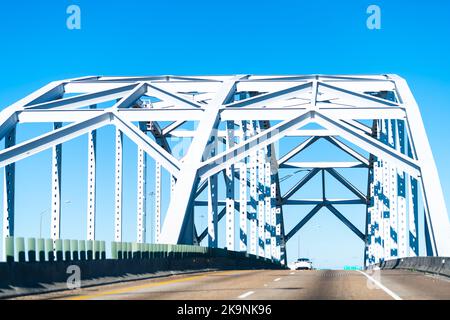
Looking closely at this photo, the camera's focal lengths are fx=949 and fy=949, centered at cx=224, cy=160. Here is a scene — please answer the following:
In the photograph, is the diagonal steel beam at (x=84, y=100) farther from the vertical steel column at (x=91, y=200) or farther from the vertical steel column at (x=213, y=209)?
the vertical steel column at (x=213, y=209)

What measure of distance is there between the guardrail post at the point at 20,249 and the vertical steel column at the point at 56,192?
21.3 metres

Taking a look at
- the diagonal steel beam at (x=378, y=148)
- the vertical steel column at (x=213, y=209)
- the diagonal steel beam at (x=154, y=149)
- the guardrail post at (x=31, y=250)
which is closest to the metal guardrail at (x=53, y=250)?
the guardrail post at (x=31, y=250)

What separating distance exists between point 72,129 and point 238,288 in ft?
72.7

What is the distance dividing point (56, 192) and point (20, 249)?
77.8 ft

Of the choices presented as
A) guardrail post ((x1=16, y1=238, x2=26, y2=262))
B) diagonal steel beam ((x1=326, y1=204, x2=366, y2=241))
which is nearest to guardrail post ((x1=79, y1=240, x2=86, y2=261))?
guardrail post ((x1=16, y1=238, x2=26, y2=262))

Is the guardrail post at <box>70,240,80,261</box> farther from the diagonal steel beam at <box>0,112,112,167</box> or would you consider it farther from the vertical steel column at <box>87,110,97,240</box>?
the vertical steel column at <box>87,110,97,240</box>

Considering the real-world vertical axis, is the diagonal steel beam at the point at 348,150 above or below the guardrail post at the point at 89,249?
above

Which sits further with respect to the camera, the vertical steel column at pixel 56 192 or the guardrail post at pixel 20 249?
the vertical steel column at pixel 56 192

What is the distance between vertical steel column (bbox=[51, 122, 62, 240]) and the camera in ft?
139

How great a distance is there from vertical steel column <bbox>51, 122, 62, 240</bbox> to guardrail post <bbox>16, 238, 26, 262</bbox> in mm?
21325

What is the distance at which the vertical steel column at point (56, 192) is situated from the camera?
139 ft

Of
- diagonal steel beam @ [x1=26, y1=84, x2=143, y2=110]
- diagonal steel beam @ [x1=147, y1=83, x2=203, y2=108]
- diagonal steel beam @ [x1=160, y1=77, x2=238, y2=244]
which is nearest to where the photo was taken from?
diagonal steel beam @ [x1=160, y1=77, x2=238, y2=244]

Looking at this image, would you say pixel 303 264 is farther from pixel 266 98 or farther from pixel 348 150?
pixel 266 98

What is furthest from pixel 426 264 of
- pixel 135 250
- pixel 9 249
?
pixel 9 249
